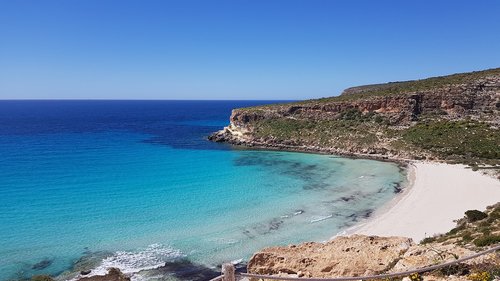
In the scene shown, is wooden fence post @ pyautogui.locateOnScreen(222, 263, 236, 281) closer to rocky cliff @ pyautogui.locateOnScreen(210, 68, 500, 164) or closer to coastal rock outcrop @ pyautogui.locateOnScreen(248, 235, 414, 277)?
coastal rock outcrop @ pyautogui.locateOnScreen(248, 235, 414, 277)

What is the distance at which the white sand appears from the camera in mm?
25009

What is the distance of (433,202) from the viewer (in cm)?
3106

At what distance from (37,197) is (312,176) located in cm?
2901

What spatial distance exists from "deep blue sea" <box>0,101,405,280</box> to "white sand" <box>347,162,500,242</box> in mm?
1922

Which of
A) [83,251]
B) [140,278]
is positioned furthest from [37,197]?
[140,278]

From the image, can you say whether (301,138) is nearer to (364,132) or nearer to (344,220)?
(364,132)

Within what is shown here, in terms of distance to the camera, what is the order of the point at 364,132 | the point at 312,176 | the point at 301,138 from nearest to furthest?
the point at 312,176 < the point at 364,132 < the point at 301,138

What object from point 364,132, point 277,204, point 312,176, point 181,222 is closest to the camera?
point 181,222

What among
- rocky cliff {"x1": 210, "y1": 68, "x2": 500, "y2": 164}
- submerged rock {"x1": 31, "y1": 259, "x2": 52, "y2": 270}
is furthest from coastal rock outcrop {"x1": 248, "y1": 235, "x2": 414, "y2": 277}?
rocky cliff {"x1": 210, "y1": 68, "x2": 500, "y2": 164}

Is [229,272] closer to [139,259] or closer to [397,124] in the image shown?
[139,259]

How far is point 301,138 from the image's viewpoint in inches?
2623

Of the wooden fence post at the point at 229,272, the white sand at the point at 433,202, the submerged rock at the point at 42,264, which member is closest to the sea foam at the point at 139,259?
the submerged rock at the point at 42,264

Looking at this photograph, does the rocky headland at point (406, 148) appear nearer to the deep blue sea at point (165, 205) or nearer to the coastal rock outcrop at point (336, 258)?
the coastal rock outcrop at point (336, 258)

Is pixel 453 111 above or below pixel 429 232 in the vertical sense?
above
